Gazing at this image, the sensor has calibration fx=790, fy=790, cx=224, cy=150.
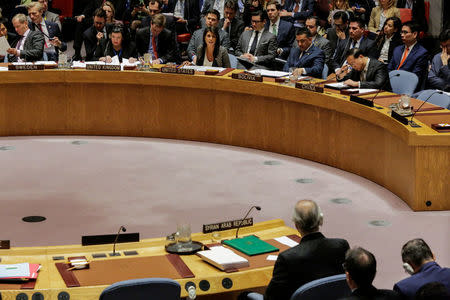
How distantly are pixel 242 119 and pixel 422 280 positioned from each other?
527 centimetres

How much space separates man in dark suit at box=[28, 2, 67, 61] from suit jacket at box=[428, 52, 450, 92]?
4738mm

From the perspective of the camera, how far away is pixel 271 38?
960 centimetres

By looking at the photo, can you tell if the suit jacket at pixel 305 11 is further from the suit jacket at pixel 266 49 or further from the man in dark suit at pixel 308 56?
the man in dark suit at pixel 308 56

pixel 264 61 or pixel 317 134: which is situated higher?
pixel 264 61

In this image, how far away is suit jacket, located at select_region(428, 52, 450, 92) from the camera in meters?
8.41

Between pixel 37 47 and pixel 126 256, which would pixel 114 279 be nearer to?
pixel 126 256

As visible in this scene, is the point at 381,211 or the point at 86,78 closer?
the point at 381,211

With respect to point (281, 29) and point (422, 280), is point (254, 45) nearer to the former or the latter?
point (281, 29)

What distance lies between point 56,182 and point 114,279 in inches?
140

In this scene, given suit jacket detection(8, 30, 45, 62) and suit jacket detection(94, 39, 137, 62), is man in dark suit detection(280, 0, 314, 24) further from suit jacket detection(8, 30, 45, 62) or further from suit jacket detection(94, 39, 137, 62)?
suit jacket detection(8, 30, 45, 62)

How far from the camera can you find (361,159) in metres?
7.49

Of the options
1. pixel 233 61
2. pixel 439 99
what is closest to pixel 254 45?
pixel 233 61

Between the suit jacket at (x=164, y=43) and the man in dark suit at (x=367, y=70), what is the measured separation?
2.75m

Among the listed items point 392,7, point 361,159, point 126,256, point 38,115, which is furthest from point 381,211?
point 392,7
